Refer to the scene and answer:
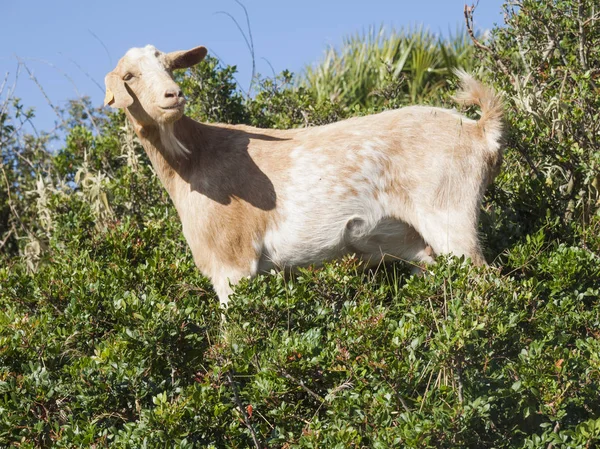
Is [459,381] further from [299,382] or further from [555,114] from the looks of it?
[555,114]

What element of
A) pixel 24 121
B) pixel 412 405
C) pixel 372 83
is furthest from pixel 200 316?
pixel 372 83

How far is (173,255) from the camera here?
5.50 metres

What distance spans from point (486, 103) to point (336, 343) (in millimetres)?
2050

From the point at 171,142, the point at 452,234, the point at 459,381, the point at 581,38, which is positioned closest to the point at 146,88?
the point at 171,142

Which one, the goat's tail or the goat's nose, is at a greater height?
the goat's nose

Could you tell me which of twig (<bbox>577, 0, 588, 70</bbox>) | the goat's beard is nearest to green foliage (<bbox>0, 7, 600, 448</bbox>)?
twig (<bbox>577, 0, 588, 70</bbox>)

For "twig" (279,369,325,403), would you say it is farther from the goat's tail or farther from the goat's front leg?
the goat's tail

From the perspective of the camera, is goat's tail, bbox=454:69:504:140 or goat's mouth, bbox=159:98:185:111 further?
goat's tail, bbox=454:69:504:140

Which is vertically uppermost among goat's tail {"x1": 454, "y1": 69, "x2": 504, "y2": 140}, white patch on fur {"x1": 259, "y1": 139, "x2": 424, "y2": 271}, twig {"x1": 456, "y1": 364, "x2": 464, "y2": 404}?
goat's tail {"x1": 454, "y1": 69, "x2": 504, "y2": 140}

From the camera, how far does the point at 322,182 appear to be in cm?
490

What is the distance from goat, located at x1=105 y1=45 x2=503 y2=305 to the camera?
15.5 feet

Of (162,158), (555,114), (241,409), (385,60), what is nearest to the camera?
(241,409)

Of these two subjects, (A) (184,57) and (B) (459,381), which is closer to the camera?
(B) (459,381)

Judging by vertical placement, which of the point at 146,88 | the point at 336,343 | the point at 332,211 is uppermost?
the point at 146,88
